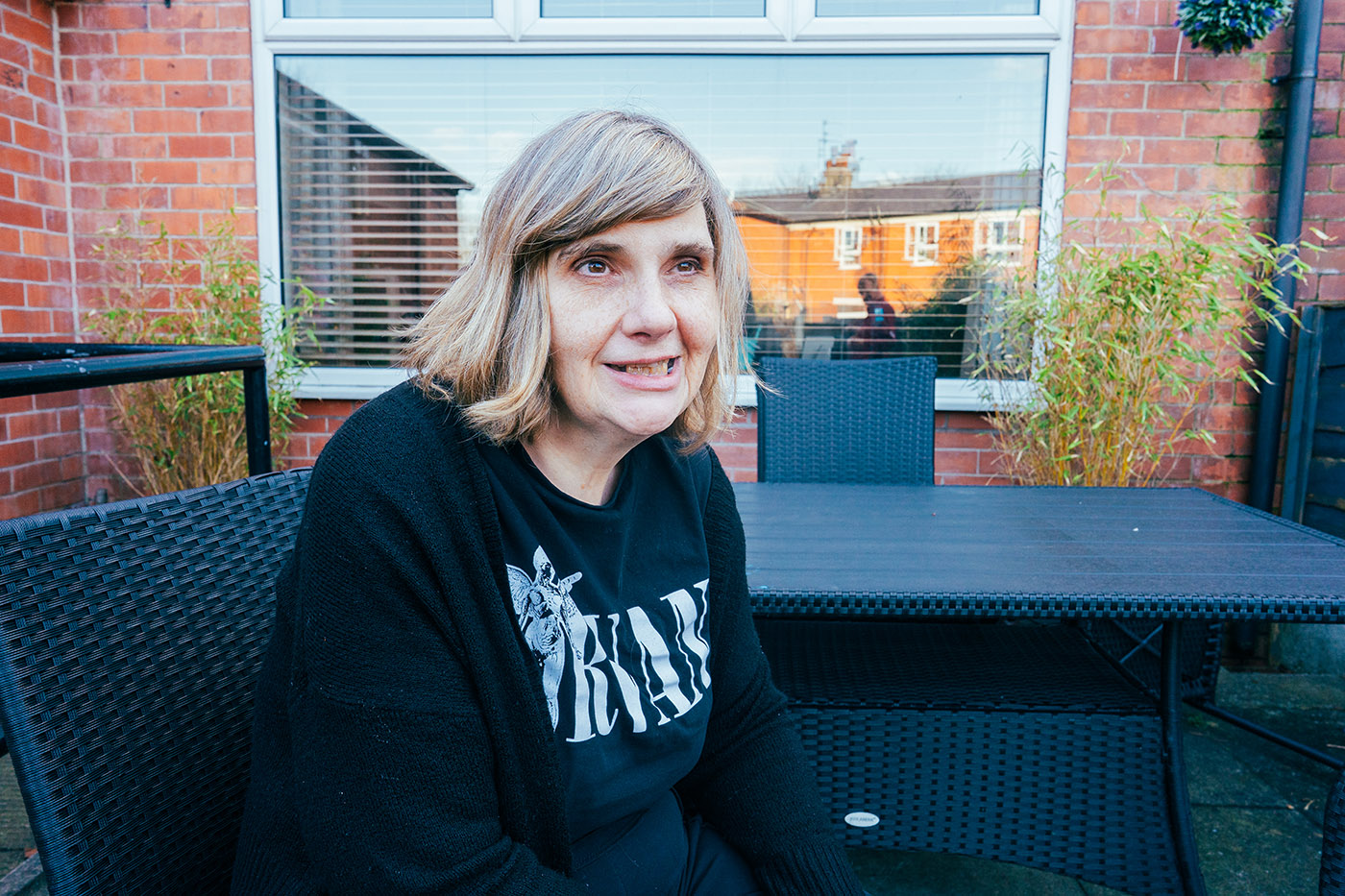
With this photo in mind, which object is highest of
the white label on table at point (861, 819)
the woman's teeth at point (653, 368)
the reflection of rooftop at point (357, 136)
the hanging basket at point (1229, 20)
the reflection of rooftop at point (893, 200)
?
the hanging basket at point (1229, 20)

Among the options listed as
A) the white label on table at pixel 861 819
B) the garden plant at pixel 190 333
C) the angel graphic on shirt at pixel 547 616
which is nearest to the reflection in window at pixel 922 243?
the garden plant at pixel 190 333

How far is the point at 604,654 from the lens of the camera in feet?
3.37

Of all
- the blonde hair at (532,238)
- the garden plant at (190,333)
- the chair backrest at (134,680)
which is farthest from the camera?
the garden plant at (190,333)

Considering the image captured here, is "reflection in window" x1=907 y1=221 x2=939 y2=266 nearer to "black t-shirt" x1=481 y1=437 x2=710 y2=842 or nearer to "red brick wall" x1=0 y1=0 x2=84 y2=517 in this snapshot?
"black t-shirt" x1=481 y1=437 x2=710 y2=842

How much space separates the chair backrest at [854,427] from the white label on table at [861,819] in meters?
1.23

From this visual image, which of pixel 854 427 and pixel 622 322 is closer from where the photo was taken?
pixel 622 322

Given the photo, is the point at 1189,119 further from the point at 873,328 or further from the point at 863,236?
the point at 873,328

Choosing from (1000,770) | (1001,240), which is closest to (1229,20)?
(1001,240)

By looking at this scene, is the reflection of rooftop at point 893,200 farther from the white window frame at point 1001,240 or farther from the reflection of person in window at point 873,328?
the reflection of person in window at point 873,328

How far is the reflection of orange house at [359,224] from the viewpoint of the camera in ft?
11.6

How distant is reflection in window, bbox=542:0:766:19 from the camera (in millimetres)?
3387

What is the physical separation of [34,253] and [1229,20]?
4.28m

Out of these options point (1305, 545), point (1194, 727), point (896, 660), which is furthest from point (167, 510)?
point (1194, 727)

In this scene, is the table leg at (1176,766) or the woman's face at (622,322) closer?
the woman's face at (622,322)
